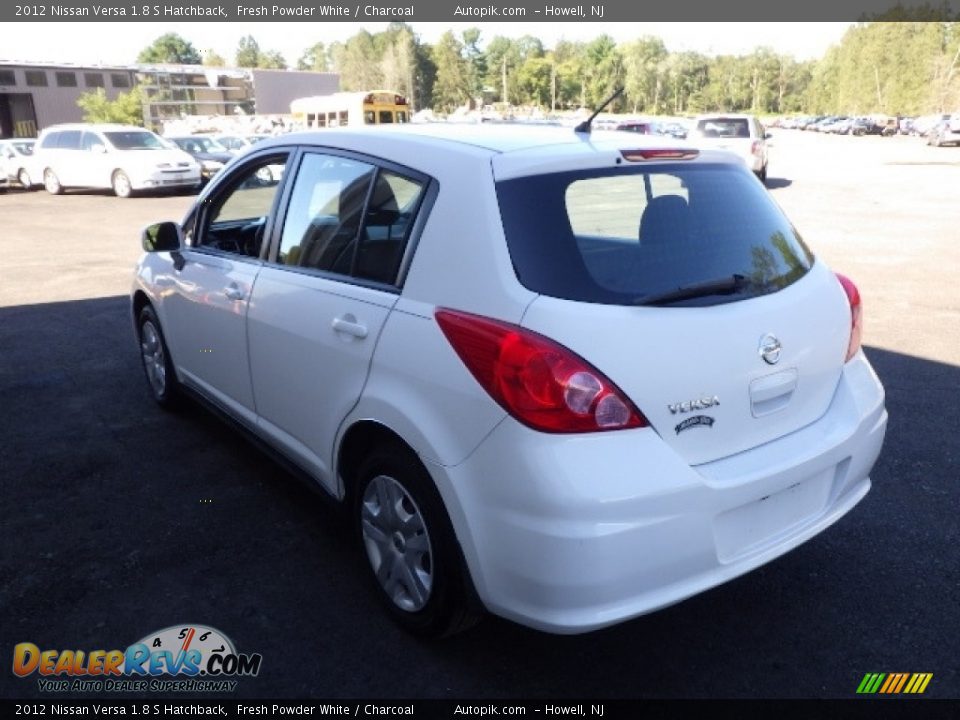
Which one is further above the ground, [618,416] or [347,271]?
[347,271]

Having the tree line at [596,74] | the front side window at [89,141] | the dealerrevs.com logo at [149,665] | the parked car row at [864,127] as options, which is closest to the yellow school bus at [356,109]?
the front side window at [89,141]

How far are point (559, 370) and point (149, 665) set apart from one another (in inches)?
71.4

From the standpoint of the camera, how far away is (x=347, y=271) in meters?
3.06

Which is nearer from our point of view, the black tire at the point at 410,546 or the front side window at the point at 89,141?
the black tire at the point at 410,546

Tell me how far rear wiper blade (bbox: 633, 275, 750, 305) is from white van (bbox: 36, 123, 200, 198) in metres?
20.8

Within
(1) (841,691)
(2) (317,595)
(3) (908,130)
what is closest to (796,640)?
(1) (841,691)

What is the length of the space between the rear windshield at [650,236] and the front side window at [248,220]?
155 cm

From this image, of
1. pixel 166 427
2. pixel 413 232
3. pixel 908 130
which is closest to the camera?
pixel 413 232

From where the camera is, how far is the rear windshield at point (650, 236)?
242cm

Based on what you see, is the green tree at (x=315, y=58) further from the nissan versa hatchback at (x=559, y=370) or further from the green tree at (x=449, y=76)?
the nissan versa hatchback at (x=559, y=370)

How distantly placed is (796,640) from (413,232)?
1950 millimetres

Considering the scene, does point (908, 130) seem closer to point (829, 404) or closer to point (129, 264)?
point (129, 264)

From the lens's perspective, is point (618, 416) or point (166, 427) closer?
point (618, 416)

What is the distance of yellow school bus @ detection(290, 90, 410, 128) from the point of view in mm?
35688
